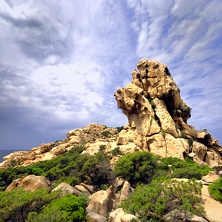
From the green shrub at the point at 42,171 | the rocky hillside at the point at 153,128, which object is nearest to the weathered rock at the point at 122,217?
the green shrub at the point at 42,171

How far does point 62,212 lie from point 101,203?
6.57 meters

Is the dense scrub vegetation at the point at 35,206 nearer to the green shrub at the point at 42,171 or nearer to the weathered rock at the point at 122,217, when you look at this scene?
the weathered rock at the point at 122,217

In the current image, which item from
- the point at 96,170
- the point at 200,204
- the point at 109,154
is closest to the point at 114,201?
the point at 96,170

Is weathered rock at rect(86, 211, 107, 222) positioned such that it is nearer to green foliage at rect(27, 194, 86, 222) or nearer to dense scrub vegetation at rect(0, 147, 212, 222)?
green foliage at rect(27, 194, 86, 222)

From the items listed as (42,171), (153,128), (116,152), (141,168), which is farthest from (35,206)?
(153,128)

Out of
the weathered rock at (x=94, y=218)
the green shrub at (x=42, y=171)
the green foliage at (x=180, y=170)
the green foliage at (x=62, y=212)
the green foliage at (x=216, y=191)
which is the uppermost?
the green shrub at (x=42, y=171)

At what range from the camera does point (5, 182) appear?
41.4 m

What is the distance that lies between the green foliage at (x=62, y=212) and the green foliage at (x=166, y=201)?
5604 mm

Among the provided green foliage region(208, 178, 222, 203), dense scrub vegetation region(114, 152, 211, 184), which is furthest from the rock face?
green foliage region(208, 178, 222, 203)

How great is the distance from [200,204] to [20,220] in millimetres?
15685

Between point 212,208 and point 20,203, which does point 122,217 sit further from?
point 20,203

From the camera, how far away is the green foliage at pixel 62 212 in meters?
15.7

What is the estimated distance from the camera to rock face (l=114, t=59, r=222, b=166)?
156ft

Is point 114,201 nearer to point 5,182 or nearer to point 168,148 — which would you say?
point 168,148
